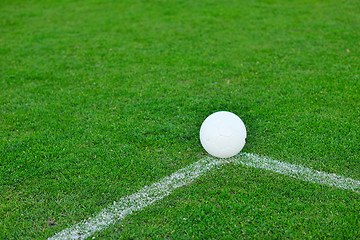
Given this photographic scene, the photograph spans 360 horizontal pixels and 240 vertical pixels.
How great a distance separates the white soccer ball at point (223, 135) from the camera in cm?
472

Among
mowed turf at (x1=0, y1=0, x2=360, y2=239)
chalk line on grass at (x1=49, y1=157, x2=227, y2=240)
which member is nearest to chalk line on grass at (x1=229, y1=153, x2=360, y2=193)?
mowed turf at (x1=0, y1=0, x2=360, y2=239)

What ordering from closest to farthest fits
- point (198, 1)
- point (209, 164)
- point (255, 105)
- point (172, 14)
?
point (209, 164) < point (255, 105) < point (172, 14) < point (198, 1)

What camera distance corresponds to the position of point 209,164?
489cm

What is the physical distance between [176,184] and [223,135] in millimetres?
957

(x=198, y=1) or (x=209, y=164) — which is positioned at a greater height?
(x=198, y=1)

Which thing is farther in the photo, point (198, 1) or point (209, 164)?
point (198, 1)

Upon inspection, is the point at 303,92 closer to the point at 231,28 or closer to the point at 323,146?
the point at 323,146

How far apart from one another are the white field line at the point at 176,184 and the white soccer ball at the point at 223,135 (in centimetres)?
19

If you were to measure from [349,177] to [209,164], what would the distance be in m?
1.92

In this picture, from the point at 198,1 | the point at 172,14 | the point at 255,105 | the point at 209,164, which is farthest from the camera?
the point at 198,1

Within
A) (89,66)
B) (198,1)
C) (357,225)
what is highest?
(198,1)

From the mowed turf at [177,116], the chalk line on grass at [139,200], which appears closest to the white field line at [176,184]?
the chalk line on grass at [139,200]

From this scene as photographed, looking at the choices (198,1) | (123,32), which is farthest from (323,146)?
(198,1)

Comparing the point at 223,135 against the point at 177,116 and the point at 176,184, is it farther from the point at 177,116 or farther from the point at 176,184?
the point at 177,116
